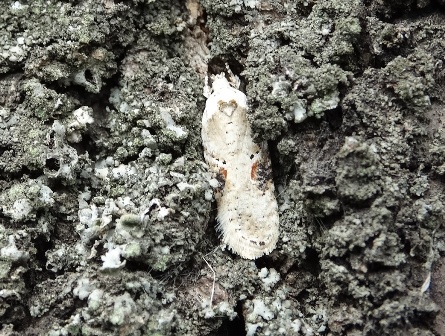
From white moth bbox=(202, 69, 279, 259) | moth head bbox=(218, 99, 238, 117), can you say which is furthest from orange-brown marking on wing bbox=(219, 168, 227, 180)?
moth head bbox=(218, 99, 238, 117)

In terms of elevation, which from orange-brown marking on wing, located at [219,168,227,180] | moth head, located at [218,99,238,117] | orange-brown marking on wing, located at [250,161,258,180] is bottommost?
orange-brown marking on wing, located at [219,168,227,180]

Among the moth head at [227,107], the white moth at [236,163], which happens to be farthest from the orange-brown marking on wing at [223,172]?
the moth head at [227,107]

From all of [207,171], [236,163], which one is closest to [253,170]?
[236,163]

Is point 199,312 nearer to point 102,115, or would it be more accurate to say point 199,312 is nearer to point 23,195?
point 23,195

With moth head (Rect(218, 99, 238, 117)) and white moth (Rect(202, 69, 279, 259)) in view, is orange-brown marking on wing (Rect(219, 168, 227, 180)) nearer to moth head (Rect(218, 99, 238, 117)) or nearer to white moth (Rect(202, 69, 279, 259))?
white moth (Rect(202, 69, 279, 259))

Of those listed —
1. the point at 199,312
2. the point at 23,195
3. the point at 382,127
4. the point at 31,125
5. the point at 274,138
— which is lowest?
the point at 199,312

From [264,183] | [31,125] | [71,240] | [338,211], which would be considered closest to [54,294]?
[71,240]

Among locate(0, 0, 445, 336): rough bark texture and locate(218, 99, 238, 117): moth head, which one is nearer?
locate(0, 0, 445, 336): rough bark texture
